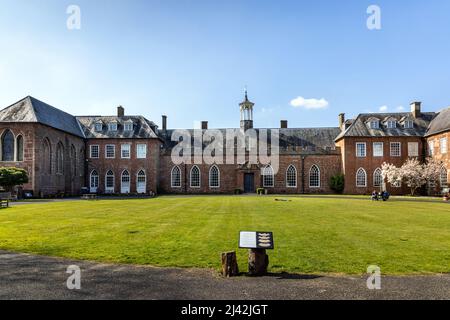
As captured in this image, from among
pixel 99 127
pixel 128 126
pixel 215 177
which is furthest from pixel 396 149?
pixel 99 127

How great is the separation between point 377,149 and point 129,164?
109 feet

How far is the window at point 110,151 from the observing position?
149ft

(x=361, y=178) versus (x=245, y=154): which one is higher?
(x=245, y=154)

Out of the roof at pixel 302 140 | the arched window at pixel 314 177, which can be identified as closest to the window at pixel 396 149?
the roof at pixel 302 140

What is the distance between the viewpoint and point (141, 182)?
44.7 meters

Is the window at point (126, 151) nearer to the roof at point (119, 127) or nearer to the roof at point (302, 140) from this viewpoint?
the roof at point (119, 127)

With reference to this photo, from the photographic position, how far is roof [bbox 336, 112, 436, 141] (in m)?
42.9

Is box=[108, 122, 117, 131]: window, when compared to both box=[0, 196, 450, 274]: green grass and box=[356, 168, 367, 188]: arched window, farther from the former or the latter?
box=[356, 168, 367, 188]: arched window

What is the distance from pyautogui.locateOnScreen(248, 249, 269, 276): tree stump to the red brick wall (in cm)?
3818

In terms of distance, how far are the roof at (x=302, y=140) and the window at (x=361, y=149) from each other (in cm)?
290

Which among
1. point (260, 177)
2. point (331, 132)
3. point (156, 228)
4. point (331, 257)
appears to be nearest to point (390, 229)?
point (331, 257)

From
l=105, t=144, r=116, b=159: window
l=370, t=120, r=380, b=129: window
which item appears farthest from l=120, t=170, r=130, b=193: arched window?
l=370, t=120, r=380, b=129: window

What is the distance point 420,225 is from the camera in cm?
1379

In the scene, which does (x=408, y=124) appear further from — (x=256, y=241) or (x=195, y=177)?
(x=256, y=241)
